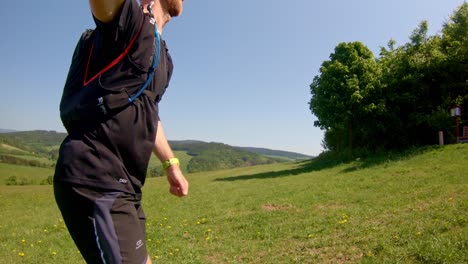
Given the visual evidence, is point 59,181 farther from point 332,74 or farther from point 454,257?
point 332,74

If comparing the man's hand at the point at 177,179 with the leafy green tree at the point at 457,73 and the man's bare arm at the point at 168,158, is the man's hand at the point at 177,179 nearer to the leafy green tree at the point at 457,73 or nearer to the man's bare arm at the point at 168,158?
the man's bare arm at the point at 168,158

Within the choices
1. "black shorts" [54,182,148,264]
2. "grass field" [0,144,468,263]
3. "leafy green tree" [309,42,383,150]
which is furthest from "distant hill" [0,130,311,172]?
"black shorts" [54,182,148,264]

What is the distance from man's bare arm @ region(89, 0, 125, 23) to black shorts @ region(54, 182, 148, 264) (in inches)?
35.3

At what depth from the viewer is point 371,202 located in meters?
10.6

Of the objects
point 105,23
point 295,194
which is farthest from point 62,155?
point 295,194

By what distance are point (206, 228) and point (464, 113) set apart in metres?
22.5

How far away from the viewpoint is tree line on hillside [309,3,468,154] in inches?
947

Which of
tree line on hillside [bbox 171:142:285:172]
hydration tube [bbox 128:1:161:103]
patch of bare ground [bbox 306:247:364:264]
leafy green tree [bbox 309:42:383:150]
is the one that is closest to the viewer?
hydration tube [bbox 128:1:161:103]

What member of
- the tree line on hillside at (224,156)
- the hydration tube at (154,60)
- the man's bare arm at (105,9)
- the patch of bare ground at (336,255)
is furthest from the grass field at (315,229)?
the tree line on hillside at (224,156)

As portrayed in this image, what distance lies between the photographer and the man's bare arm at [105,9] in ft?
6.12

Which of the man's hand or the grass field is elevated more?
the man's hand

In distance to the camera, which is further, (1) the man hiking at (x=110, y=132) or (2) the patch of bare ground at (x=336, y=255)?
(2) the patch of bare ground at (x=336, y=255)

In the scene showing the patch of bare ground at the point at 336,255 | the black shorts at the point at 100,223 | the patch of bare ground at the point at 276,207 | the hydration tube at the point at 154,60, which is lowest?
the patch of bare ground at the point at 336,255

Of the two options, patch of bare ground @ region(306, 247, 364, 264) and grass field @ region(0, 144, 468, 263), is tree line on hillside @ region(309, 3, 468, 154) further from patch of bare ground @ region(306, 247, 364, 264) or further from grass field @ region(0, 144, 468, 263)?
patch of bare ground @ region(306, 247, 364, 264)
